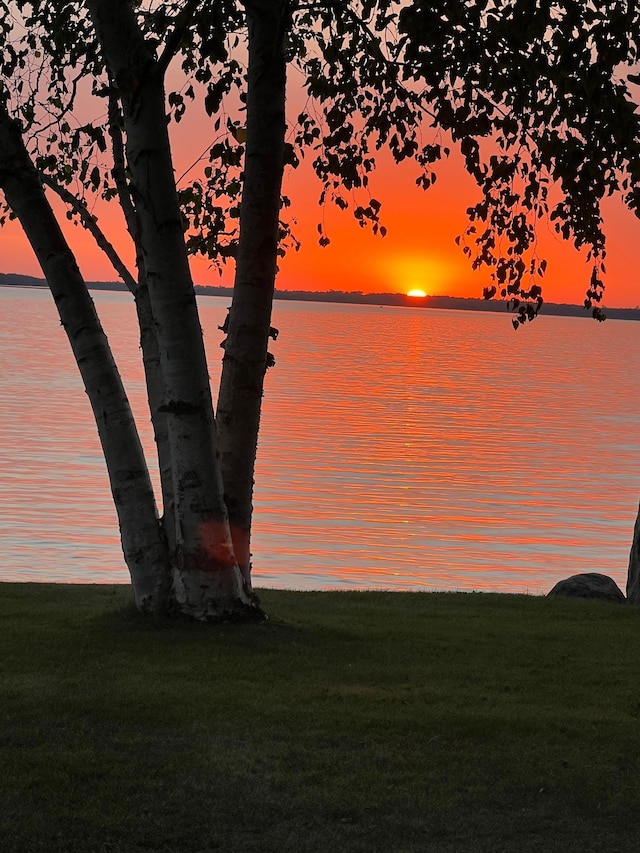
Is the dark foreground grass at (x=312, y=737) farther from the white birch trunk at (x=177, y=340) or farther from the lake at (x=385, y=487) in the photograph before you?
the lake at (x=385, y=487)

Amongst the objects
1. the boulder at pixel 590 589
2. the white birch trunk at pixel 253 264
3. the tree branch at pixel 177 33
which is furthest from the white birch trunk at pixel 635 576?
the tree branch at pixel 177 33

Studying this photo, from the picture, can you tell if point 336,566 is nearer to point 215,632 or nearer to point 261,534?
point 261,534

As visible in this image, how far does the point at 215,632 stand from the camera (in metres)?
11.1

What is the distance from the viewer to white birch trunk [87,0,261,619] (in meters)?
10.9

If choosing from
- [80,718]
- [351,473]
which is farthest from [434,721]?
[351,473]

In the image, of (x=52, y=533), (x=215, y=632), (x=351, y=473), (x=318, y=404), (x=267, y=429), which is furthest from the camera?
(x=318, y=404)

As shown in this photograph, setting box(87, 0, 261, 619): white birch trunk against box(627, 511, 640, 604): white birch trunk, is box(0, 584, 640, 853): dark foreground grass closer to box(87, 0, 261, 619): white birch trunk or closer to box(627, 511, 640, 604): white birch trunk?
box(87, 0, 261, 619): white birch trunk

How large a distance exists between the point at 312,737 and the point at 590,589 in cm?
923

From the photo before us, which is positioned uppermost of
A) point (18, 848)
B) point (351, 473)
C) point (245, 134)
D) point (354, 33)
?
point (354, 33)

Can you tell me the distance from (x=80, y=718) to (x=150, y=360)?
15.9 feet

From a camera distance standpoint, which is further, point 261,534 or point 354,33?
point 261,534

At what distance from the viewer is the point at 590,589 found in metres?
16.8

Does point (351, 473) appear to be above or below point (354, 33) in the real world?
below

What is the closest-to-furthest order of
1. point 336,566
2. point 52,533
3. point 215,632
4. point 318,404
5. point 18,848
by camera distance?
point 18,848, point 215,632, point 336,566, point 52,533, point 318,404
